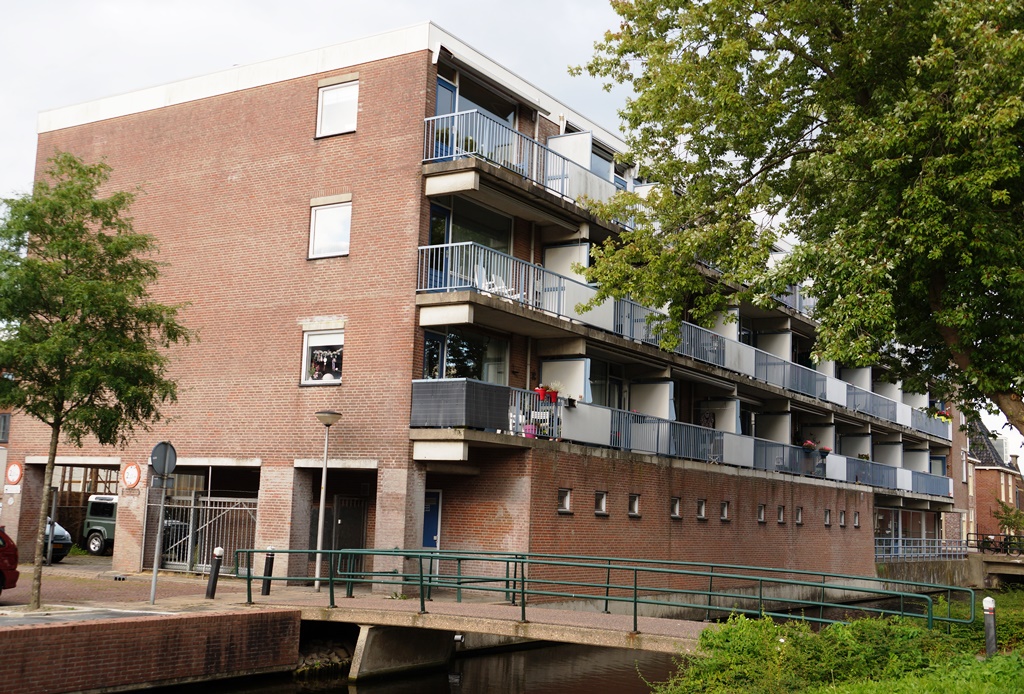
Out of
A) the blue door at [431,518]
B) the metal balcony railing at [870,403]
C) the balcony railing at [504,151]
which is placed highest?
the balcony railing at [504,151]

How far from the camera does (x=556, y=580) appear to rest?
2191 centimetres

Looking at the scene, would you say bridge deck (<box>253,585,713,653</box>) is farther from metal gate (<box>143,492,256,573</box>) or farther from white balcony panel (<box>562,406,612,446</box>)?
white balcony panel (<box>562,406,612,446</box>)

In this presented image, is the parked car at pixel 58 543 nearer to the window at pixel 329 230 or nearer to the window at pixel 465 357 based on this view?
the window at pixel 329 230

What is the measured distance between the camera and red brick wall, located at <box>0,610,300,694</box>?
12945mm

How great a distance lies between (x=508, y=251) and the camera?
82.1 ft

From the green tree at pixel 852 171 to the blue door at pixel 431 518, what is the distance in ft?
21.1

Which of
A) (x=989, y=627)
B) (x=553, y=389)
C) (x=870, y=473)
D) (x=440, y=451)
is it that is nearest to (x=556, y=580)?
(x=440, y=451)

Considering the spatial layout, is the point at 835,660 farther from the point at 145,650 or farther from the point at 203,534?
the point at 203,534

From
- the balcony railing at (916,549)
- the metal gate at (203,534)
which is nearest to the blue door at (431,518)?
the metal gate at (203,534)

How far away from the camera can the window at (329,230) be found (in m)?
23.7

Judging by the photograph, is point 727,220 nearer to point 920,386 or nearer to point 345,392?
point 920,386

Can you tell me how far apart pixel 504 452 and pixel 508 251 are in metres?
5.20

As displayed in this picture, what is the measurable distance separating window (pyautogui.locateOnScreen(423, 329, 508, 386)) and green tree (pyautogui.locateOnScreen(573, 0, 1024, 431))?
171 inches

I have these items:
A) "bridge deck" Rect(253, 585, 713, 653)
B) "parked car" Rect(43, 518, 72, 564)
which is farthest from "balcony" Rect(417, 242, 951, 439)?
"parked car" Rect(43, 518, 72, 564)
